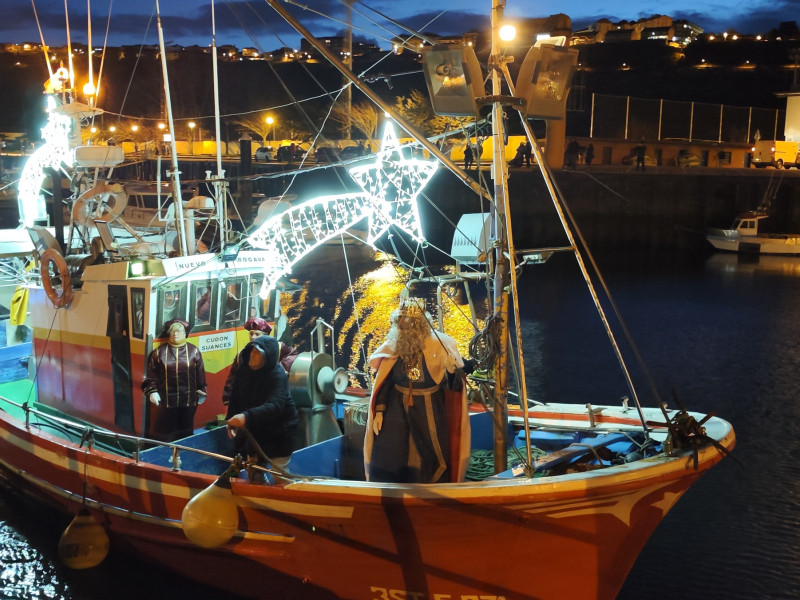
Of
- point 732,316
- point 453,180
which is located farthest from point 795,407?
point 453,180

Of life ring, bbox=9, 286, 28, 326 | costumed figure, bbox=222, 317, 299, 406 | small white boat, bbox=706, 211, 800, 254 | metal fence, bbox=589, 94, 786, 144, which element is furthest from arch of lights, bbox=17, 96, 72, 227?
metal fence, bbox=589, 94, 786, 144

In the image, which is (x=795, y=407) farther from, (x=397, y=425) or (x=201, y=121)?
(x=201, y=121)

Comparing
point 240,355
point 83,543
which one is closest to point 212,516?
point 240,355

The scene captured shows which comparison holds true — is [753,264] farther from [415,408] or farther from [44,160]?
[415,408]

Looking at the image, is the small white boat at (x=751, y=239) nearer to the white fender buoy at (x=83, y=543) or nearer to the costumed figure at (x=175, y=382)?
the costumed figure at (x=175, y=382)

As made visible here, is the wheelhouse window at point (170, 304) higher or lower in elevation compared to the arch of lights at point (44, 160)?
lower

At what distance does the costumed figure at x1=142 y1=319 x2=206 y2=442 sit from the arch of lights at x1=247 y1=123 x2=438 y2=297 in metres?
1.29

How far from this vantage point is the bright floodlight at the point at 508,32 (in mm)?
5473

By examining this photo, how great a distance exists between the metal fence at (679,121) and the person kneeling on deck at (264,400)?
41.9 m

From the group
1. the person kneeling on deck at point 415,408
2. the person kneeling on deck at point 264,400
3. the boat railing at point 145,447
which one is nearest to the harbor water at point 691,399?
the person kneeling on deck at point 415,408

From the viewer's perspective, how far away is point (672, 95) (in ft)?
186

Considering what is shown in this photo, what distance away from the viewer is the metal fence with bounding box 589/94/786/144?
151ft

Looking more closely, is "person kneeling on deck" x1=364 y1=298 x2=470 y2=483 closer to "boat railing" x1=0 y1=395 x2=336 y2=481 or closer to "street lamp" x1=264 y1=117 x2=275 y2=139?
"boat railing" x1=0 y1=395 x2=336 y2=481

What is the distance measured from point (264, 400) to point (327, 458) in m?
0.75
